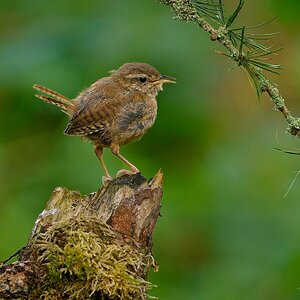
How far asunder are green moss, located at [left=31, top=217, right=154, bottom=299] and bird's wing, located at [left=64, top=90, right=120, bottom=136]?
56.3 inches

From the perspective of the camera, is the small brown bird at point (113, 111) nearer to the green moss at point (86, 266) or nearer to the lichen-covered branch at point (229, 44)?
the green moss at point (86, 266)

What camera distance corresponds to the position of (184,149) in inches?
318

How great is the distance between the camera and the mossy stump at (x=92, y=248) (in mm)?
4168

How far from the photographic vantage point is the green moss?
4.17 meters

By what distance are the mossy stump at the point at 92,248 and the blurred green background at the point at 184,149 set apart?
8.24 feet

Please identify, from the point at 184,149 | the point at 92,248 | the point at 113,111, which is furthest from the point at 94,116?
the point at 184,149

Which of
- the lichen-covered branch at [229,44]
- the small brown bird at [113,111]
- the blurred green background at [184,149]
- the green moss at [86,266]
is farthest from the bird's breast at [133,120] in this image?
the lichen-covered branch at [229,44]

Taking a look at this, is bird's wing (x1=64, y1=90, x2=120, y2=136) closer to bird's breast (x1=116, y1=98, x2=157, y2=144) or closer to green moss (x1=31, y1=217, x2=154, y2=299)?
bird's breast (x1=116, y1=98, x2=157, y2=144)

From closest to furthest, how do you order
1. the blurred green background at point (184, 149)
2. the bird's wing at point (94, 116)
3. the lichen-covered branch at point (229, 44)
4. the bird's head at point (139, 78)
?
the lichen-covered branch at point (229, 44) < the bird's wing at point (94, 116) < the bird's head at point (139, 78) < the blurred green background at point (184, 149)

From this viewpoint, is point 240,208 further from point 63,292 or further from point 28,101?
point 63,292

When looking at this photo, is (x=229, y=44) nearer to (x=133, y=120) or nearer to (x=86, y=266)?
(x=86, y=266)

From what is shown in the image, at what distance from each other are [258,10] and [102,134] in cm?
291

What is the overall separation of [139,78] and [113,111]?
40 cm

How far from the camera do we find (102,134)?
5805mm
